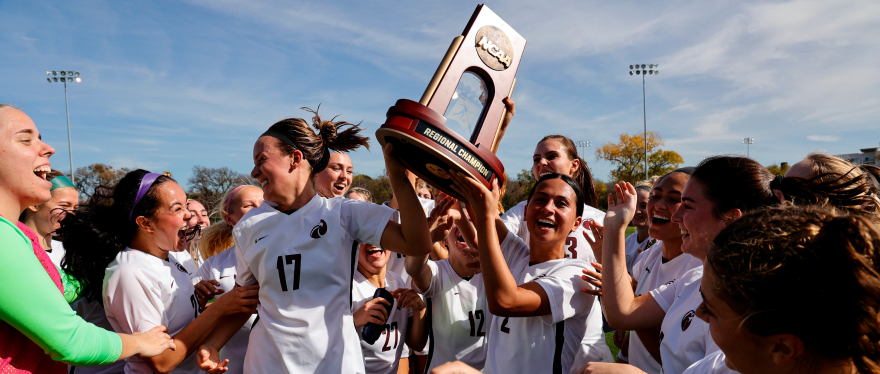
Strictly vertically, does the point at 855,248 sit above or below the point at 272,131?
below

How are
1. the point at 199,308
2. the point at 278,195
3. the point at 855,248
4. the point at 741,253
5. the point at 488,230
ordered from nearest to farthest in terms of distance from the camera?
the point at 855,248, the point at 741,253, the point at 488,230, the point at 278,195, the point at 199,308

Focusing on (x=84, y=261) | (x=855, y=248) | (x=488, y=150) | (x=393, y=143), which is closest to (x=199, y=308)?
(x=84, y=261)

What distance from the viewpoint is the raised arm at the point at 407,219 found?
2.32 m

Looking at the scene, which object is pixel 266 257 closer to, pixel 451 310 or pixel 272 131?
pixel 272 131

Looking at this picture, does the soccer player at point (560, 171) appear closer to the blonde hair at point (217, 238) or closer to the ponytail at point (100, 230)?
the blonde hair at point (217, 238)

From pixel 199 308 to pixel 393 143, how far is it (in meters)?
1.99

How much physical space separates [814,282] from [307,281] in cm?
210

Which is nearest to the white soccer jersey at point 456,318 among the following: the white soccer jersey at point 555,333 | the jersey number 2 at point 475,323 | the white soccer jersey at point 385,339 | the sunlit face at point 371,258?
the jersey number 2 at point 475,323

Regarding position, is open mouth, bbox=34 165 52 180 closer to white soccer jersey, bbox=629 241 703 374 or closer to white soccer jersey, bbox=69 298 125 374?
white soccer jersey, bbox=69 298 125 374

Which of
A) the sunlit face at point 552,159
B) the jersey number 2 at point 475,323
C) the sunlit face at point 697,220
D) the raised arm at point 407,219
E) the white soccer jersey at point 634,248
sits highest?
the sunlit face at point 552,159

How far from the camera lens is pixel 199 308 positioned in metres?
3.15

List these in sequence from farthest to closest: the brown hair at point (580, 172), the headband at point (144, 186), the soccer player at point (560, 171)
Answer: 1. the brown hair at point (580, 172)
2. the soccer player at point (560, 171)
3. the headband at point (144, 186)

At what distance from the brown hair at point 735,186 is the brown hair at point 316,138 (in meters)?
1.96

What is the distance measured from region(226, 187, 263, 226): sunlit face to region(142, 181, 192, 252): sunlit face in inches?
54.8
